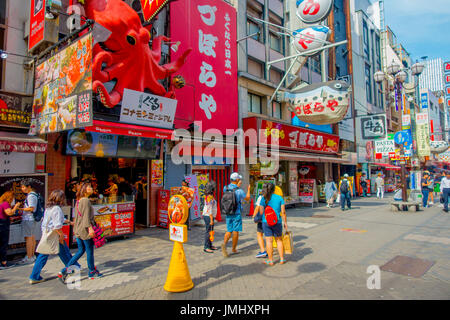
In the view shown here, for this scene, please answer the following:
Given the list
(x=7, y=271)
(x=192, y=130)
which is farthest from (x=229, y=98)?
(x=7, y=271)

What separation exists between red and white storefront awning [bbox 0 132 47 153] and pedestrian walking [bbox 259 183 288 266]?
561 centimetres

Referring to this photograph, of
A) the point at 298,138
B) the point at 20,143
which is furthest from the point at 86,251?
the point at 298,138

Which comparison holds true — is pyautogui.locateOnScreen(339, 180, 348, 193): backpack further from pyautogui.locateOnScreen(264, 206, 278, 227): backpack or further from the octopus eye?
A: the octopus eye

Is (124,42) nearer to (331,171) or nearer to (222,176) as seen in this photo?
(222,176)

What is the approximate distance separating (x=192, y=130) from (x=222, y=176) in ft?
10.1

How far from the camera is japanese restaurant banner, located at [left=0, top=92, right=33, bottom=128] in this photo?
724 centimetres

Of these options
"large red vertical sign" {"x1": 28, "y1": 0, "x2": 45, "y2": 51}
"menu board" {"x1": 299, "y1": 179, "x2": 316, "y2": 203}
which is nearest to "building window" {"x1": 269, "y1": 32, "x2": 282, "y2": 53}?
"menu board" {"x1": 299, "y1": 179, "x2": 316, "y2": 203}

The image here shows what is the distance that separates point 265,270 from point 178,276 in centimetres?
183

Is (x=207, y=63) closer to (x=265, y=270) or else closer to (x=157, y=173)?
(x=157, y=173)

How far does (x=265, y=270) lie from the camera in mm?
5617

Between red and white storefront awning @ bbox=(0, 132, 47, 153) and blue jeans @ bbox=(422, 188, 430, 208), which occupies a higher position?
Answer: red and white storefront awning @ bbox=(0, 132, 47, 153)

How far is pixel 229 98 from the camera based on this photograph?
1366 cm

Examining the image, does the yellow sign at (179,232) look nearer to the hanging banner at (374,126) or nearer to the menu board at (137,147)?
the menu board at (137,147)

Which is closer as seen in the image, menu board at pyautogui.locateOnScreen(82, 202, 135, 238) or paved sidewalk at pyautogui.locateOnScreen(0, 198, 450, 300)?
paved sidewalk at pyautogui.locateOnScreen(0, 198, 450, 300)
